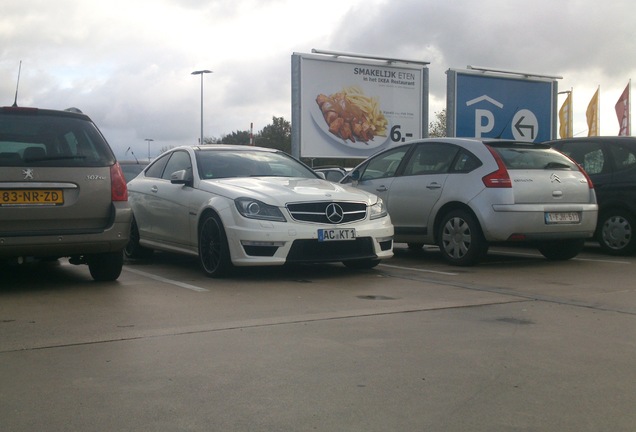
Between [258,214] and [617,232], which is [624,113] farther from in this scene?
[258,214]

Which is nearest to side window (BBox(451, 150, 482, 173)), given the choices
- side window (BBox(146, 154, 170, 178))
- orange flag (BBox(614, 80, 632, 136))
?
side window (BBox(146, 154, 170, 178))

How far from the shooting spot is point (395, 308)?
246 inches

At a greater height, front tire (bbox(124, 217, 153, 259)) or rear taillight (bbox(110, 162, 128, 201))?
rear taillight (bbox(110, 162, 128, 201))

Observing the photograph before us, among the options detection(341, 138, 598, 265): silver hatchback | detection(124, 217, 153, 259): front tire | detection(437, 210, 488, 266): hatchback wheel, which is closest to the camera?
detection(341, 138, 598, 265): silver hatchback

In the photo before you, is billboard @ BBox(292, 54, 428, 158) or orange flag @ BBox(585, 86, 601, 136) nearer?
billboard @ BBox(292, 54, 428, 158)

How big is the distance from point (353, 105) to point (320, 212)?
42.1 feet

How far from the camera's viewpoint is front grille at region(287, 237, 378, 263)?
7703 millimetres

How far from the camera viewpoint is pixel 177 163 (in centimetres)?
956

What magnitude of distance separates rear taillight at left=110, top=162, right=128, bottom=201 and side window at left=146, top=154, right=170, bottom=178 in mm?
2537

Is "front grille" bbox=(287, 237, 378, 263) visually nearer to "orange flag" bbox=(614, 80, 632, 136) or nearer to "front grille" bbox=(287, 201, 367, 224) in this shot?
"front grille" bbox=(287, 201, 367, 224)

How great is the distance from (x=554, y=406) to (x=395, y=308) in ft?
8.51

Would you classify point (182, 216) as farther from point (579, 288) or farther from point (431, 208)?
point (579, 288)

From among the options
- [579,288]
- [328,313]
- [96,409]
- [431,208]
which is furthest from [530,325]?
[431,208]

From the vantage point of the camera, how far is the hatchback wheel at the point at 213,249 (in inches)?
308
